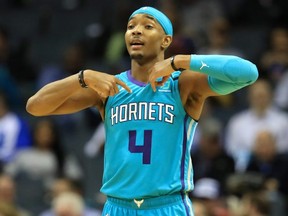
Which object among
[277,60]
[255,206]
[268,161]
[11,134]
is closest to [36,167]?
[11,134]

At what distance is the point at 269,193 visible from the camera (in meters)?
11.2

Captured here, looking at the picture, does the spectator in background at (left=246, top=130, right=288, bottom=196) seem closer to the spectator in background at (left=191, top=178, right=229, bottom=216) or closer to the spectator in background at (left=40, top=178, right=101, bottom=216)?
the spectator in background at (left=191, top=178, right=229, bottom=216)

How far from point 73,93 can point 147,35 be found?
729 mm

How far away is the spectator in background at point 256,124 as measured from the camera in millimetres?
12617

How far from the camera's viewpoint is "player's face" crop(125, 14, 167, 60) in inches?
285

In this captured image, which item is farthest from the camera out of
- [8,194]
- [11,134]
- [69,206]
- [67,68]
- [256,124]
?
[67,68]

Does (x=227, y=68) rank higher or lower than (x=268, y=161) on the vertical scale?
higher

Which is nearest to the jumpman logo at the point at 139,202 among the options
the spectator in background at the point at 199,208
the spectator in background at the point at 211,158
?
the spectator in background at the point at 199,208

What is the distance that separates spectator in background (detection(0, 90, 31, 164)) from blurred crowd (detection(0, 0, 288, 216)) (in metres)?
0.01

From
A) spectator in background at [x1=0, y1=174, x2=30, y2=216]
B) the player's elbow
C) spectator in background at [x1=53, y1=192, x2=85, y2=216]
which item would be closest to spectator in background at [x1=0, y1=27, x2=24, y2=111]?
spectator in background at [x1=0, y1=174, x2=30, y2=216]

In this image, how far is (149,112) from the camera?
7.22m

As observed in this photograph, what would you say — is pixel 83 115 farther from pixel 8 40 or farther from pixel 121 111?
pixel 121 111

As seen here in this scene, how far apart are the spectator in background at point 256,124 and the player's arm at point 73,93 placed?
17.2 feet

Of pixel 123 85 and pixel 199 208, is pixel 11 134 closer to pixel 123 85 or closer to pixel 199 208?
pixel 199 208
